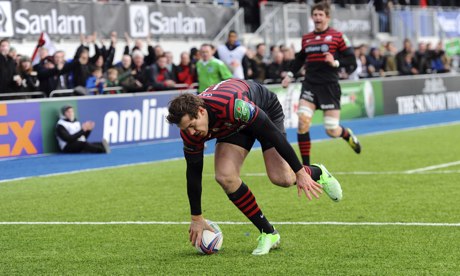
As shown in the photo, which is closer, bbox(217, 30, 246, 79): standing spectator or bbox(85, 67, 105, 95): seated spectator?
bbox(85, 67, 105, 95): seated spectator

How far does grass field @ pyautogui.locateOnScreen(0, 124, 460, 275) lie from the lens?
716cm

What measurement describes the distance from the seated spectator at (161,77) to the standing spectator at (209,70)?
10.1 feet

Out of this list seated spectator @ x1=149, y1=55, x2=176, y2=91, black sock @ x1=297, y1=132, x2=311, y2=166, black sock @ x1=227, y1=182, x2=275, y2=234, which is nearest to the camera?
black sock @ x1=227, y1=182, x2=275, y2=234

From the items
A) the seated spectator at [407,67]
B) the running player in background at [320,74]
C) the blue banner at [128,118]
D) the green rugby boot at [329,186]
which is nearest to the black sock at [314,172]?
the green rugby boot at [329,186]

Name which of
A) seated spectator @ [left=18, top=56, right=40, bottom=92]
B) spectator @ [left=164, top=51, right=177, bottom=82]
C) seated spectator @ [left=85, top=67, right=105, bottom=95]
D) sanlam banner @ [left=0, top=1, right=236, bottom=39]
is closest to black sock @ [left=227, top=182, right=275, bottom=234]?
seated spectator @ [left=18, top=56, right=40, bottom=92]

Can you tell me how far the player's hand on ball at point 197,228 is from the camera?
25.2 feet

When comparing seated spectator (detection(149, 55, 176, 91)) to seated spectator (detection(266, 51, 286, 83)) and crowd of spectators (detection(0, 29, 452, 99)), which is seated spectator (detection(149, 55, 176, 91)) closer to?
crowd of spectators (detection(0, 29, 452, 99))

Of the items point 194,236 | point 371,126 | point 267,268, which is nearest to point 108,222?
point 194,236

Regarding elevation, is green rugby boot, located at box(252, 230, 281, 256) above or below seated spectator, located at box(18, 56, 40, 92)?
below

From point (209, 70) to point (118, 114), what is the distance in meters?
2.62

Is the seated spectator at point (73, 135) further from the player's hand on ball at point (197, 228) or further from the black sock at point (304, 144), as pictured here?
the player's hand on ball at point (197, 228)

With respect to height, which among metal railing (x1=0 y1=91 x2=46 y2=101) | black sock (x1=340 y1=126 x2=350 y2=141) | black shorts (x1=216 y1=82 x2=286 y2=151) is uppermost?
black shorts (x1=216 y1=82 x2=286 y2=151)

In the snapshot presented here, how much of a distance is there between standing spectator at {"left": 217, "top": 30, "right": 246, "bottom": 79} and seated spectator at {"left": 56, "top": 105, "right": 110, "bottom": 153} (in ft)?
11.6

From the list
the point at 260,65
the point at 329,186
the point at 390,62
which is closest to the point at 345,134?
the point at 329,186
